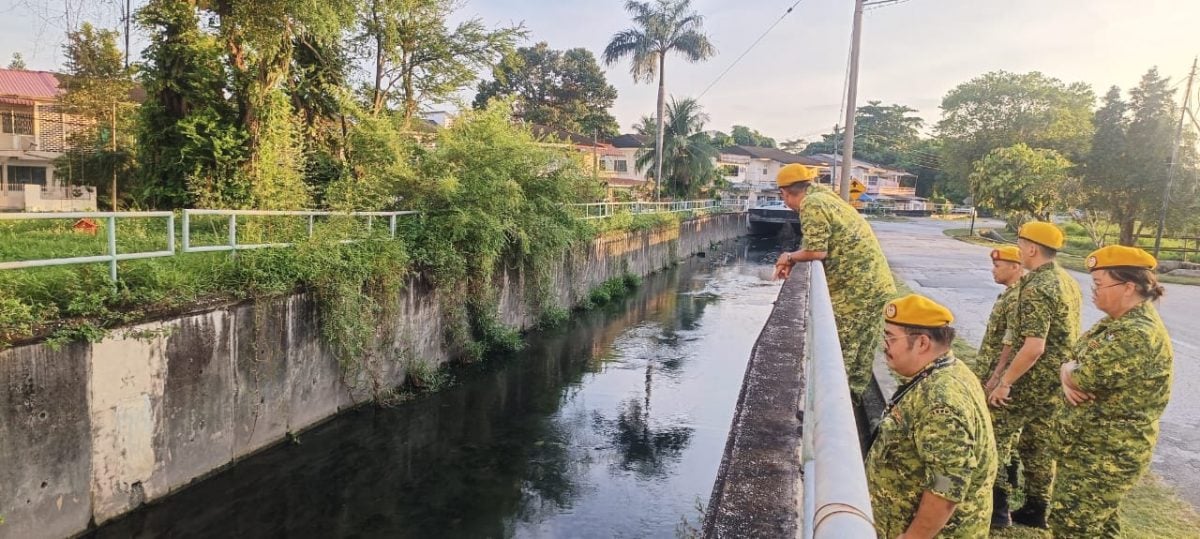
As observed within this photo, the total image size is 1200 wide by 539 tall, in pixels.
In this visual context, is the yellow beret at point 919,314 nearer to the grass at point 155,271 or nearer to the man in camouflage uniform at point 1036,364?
the man in camouflage uniform at point 1036,364

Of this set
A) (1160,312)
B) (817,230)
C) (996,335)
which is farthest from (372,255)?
(1160,312)

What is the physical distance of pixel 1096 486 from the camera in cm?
300

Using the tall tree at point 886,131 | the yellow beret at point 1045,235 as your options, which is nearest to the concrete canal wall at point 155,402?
the yellow beret at point 1045,235

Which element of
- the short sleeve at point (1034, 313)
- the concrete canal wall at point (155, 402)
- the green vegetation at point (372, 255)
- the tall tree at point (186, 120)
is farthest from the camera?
the tall tree at point (186, 120)

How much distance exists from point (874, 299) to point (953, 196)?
255 ft

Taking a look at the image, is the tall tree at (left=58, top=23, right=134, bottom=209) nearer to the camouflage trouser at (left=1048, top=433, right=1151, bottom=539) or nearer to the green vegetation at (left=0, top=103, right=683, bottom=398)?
the green vegetation at (left=0, top=103, right=683, bottom=398)

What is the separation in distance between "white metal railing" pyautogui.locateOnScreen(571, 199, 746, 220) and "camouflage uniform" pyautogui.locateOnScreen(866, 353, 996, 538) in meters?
11.8

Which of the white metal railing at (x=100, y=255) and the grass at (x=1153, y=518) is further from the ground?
the white metal railing at (x=100, y=255)

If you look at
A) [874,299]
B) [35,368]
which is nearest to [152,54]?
[35,368]

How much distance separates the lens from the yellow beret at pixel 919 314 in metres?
2.31

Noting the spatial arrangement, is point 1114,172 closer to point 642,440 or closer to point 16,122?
point 642,440

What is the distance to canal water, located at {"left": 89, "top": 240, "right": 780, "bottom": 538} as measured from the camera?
6125 millimetres

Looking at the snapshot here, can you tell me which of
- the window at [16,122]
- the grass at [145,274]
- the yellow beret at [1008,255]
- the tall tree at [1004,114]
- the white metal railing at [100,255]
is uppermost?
the tall tree at [1004,114]

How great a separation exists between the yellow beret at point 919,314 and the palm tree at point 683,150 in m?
37.5
